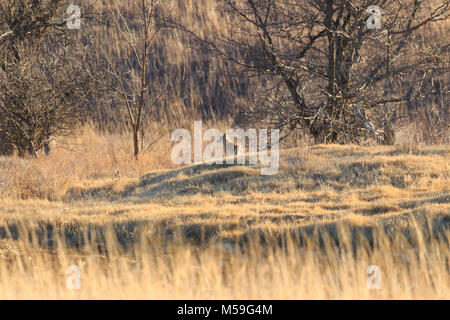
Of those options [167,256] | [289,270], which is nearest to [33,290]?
[167,256]

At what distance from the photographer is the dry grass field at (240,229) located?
5371 mm

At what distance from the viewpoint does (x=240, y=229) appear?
736cm

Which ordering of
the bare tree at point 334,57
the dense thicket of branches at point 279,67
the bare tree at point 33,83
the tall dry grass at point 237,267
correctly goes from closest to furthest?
the tall dry grass at point 237,267, the bare tree at point 334,57, the dense thicket of branches at point 279,67, the bare tree at point 33,83

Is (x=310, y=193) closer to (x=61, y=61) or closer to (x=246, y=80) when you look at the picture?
(x=61, y=61)

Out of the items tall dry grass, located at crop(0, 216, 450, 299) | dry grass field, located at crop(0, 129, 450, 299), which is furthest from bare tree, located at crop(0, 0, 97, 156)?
tall dry grass, located at crop(0, 216, 450, 299)

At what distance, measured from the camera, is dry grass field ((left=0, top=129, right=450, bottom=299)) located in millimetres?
5371

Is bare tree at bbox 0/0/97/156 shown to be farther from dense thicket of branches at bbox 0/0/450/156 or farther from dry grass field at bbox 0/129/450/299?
dry grass field at bbox 0/129/450/299

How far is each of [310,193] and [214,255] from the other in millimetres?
2609

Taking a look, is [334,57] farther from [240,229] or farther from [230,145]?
[240,229]

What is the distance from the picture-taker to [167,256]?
271 inches

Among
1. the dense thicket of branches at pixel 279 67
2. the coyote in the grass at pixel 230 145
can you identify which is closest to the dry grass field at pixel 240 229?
the coyote in the grass at pixel 230 145

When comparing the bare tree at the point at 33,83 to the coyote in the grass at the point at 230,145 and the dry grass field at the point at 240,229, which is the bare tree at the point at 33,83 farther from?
the coyote in the grass at the point at 230,145

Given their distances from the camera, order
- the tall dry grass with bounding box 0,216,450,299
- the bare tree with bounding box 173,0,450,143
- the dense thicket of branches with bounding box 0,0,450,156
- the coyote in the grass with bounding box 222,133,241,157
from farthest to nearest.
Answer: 1. the coyote in the grass with bounding box 222,133,241,157
2. the dense thicket of branches with bounding box 0,0,450,156
3. the bare tree with bounding box 173,0,450,143
4. the tall dry grass with bounding box 0,216,450,299

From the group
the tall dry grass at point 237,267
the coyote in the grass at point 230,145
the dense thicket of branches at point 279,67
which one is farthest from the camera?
the coyote in the grass at point 230,145
